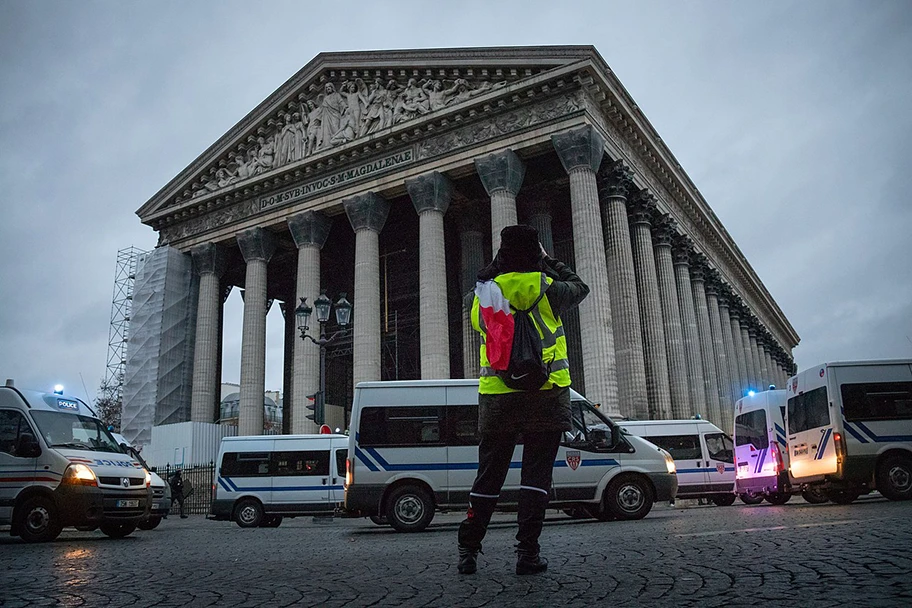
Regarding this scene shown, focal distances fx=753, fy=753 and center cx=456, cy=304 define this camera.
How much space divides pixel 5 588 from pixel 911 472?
13.8 m

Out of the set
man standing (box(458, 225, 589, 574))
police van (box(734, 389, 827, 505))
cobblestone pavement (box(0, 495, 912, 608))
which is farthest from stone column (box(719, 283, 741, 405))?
man standing (box(458, 225, 589, 574))

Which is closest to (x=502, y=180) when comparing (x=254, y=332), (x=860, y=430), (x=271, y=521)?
(x=254, y=332)

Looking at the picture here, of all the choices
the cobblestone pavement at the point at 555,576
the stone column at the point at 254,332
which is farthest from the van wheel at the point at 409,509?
the stone column at the point at 254,332

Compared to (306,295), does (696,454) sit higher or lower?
lower

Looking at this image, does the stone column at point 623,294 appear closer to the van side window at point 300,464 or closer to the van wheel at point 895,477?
the van side window at point 300,464

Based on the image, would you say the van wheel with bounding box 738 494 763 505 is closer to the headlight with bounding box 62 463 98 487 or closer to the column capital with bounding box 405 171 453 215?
the column capital with bounding box 405 171 453 215

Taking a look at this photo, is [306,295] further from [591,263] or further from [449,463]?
[449,463]

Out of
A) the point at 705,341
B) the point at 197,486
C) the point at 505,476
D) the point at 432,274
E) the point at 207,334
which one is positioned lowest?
the point at 197,486

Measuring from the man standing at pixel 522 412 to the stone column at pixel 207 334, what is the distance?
31214 millimetres

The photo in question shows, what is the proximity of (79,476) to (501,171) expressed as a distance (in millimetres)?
19174

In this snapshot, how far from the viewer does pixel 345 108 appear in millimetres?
32312

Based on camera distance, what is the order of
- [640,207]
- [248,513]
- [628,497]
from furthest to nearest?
1. [640,207]
2. [248,513]
3. [628,497]

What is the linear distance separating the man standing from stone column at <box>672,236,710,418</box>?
88.2ft

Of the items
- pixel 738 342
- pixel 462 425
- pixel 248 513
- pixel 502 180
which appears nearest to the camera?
pixel 462 425
